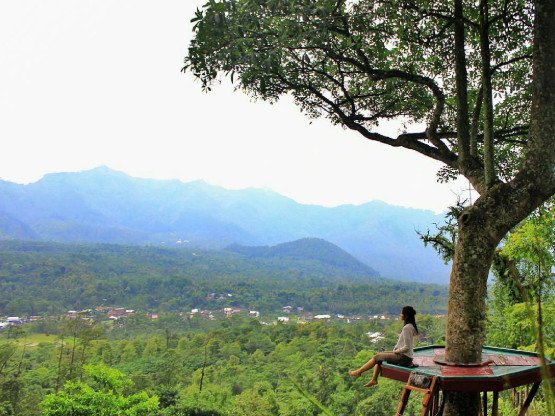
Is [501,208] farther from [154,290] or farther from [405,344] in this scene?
[154,290]

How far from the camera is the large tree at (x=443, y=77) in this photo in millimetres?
3355

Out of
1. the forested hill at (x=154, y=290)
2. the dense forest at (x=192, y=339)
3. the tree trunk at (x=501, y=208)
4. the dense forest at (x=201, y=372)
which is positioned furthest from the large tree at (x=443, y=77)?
the forested hill at (x=154, y=290)

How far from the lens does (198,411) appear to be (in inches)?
1025

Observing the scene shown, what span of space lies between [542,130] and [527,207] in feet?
2.00

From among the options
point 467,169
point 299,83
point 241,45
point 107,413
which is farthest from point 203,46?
point 107,413

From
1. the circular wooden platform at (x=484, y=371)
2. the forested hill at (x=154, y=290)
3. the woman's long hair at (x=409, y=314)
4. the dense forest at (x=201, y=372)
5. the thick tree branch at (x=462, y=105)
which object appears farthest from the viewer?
the forested hill at (x=154, y=290)

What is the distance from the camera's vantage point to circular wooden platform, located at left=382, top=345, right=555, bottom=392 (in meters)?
3.03

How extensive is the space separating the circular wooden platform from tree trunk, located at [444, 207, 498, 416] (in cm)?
15

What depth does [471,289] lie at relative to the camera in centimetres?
357

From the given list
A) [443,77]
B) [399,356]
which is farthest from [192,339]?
[399,356]

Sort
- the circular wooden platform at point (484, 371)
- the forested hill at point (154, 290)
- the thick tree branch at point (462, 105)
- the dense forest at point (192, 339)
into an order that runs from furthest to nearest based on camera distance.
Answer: the forested hill at point (154, 290)
the dense forest at point (192, 339)
the thick tree branch at point (462, 105)
the circular wooden platform at point (484, 371)

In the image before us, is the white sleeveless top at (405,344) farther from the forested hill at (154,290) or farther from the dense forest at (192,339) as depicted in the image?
the forested hill at (154,290)

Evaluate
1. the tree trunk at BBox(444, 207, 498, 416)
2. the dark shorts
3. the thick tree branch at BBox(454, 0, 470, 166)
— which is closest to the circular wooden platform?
the dark shorts

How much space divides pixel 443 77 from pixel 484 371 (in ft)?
12.1
